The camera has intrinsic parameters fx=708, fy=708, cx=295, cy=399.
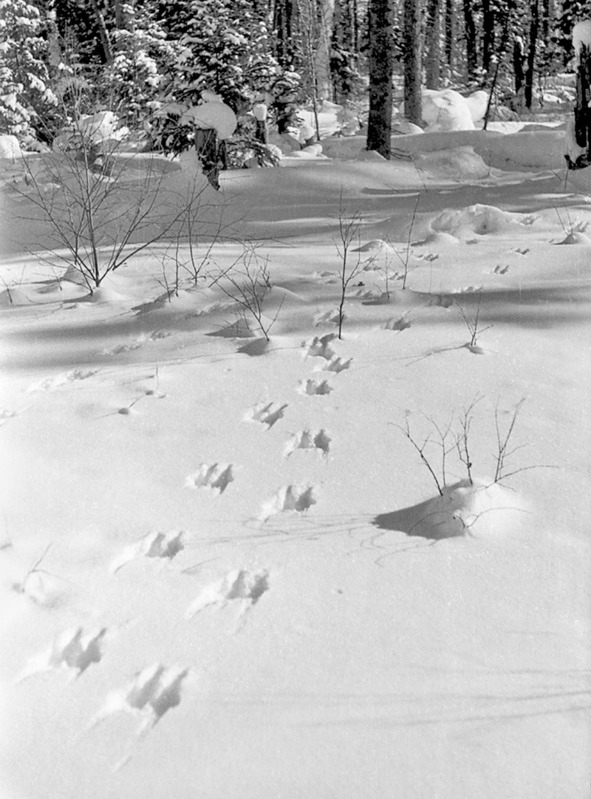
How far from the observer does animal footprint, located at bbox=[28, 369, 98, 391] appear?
10.5 feet

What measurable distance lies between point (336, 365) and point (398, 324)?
57 cm

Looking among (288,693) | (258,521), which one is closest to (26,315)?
(258,521)

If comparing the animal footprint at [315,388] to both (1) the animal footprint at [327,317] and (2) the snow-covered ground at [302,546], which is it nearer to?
(2) the snow-covered ground at [302,546]

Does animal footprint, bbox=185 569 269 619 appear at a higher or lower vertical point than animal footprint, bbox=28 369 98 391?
higher

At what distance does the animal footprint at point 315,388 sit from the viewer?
9.73ft

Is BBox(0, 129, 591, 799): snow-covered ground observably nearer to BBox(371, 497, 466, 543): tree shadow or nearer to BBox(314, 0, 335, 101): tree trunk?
BBox(371, 497, 466, 543): tree shadow

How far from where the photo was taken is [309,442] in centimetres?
261

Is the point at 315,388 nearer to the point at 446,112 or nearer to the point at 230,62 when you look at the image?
the point at 230,62

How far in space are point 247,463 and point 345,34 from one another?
35.6m

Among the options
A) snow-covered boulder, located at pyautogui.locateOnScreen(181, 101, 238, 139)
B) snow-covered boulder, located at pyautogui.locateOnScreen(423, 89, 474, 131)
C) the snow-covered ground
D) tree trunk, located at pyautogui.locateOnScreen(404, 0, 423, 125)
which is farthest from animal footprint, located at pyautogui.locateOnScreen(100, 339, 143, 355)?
snow-covered boulder, located at pyautogui.locateOnScreen(423, 89, 474, 131)

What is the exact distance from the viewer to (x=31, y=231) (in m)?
6.50

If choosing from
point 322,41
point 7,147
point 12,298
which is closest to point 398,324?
point 12,298

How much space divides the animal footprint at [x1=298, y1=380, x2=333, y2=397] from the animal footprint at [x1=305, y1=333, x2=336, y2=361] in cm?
26

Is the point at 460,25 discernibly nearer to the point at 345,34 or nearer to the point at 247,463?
the point at 345,34
